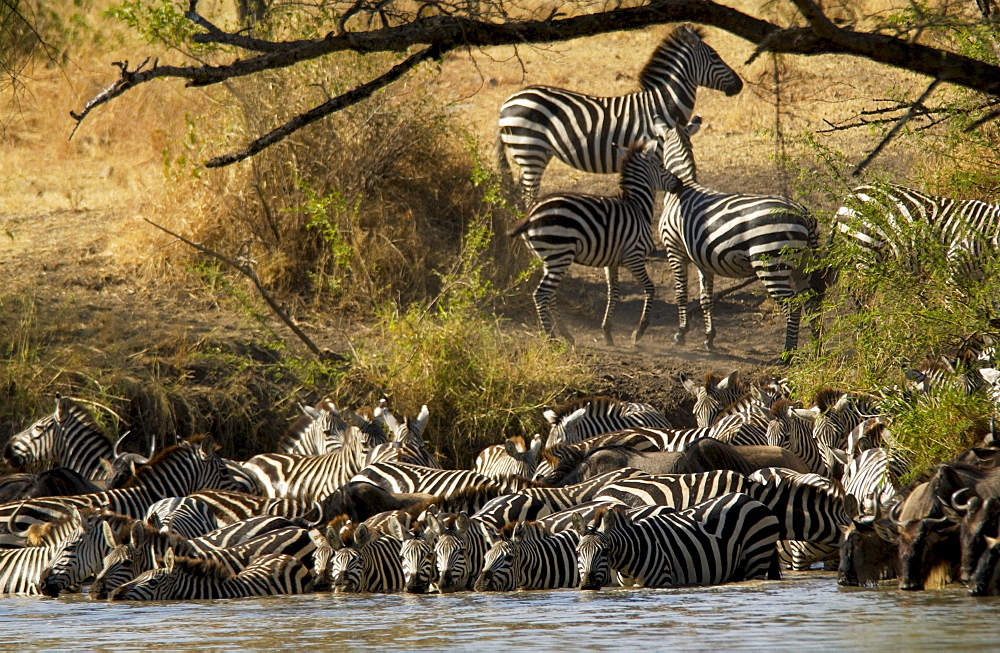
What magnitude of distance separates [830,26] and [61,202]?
46.1ft

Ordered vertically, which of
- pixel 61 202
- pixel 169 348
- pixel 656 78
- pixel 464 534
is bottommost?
pixel 464 534

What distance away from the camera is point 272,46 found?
6.16 meters

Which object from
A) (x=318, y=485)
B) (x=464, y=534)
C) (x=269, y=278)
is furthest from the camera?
(x=269, y=278)

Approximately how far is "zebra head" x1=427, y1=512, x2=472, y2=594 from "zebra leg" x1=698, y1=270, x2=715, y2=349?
7.60 m

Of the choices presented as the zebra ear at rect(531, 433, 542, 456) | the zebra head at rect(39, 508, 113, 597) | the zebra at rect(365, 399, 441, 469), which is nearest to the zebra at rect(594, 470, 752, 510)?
the zebra ear at rect(531, 433, 542, 456)

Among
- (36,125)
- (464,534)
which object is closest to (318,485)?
(464,534)

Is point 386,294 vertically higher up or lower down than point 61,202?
lower down

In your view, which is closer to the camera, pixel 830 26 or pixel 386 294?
pixel 830 26

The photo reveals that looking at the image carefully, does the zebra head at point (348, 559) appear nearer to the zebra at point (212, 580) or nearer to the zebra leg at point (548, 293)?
the zebra at point (212, 580)

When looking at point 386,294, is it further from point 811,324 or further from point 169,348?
point 811,324

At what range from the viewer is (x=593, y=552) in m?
8.05

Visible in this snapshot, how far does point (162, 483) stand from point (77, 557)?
179 centimetres

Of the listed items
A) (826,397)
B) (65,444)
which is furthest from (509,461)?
(65,444)

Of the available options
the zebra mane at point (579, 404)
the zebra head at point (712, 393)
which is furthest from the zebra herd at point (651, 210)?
the zebra mane at point (579, 404)
